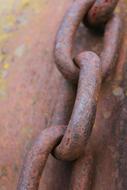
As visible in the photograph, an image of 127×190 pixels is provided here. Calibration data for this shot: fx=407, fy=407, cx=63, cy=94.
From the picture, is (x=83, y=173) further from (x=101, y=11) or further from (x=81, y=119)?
(x=101, y=11)

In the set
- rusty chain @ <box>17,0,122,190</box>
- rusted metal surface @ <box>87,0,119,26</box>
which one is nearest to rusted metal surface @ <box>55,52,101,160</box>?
rusty chain @ <box>17,0,122,190</box>

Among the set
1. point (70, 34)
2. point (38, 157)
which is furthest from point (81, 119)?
point (70, 34)

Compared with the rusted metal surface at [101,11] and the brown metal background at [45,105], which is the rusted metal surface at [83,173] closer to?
the brown metal background at [45,105]

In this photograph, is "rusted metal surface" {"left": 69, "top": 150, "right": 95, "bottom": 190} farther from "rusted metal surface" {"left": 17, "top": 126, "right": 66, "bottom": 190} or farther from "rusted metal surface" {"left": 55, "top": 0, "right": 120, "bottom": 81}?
"rusted metal surface" {"left": 55, "top": 0, "right": 120, "bottom": 81}

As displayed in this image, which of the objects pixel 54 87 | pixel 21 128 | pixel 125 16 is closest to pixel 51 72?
pixel 54 87

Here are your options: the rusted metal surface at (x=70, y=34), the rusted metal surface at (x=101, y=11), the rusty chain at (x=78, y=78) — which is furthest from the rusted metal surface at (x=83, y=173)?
the rusted metal surface at (x=101, y=11)

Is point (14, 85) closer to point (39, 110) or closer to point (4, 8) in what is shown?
point (39, 110)
